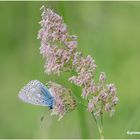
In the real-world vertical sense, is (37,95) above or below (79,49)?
above

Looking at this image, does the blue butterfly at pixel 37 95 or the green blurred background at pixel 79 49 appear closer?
the blue butterfly at pixel 37 95

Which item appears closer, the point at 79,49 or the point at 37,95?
the point at 37,95

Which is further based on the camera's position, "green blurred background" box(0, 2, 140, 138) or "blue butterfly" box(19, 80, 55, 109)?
"green blurred background" box(0, 2, 140, 138)

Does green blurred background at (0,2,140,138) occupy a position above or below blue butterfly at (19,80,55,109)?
below

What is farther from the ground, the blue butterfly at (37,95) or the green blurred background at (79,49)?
the blue butterfly at (37,95)

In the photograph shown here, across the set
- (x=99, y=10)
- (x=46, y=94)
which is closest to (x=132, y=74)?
(x=99, y=10)
